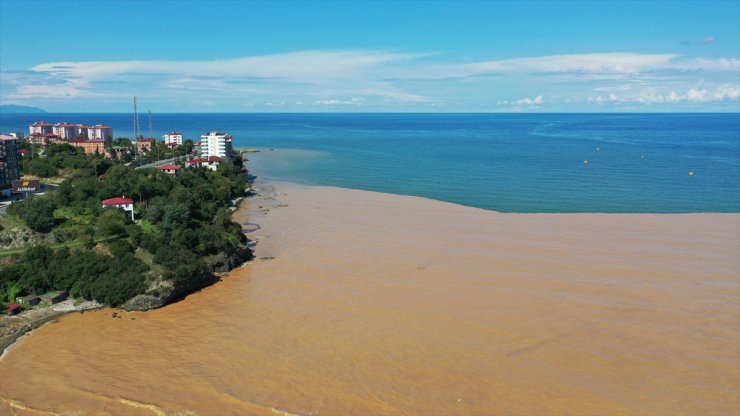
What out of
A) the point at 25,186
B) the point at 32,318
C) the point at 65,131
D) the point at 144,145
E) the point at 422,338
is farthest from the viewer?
the point at 65,131

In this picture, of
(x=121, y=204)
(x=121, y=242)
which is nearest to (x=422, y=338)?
(x=121, y=242)

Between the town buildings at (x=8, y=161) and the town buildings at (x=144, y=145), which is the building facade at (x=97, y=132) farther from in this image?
the town buildings at (x=8, y=161)

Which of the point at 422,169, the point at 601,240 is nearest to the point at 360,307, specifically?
the point at 601,240

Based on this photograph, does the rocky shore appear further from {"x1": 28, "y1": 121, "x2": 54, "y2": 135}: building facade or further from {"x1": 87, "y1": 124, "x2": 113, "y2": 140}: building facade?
{"x1": 28, "y1": 121, "x2": 54, "y2": 135}: building facade

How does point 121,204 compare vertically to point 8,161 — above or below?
below

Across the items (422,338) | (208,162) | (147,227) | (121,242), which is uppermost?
(208,162)

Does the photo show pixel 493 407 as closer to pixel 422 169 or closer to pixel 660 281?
pixel 660 281

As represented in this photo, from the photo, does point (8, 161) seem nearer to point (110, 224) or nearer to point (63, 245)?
point (63, 245)

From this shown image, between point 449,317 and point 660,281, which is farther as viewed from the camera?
point 660,281
